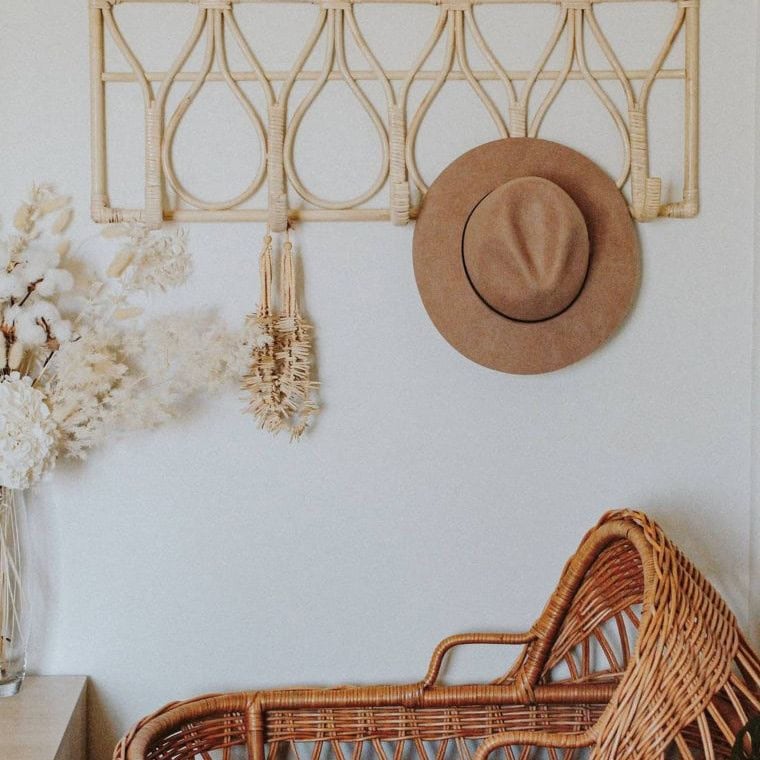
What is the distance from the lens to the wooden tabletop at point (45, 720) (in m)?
1.34

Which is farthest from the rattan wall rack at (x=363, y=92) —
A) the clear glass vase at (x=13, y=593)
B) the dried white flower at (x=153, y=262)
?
the clear glass vase at (x=13, y=593)

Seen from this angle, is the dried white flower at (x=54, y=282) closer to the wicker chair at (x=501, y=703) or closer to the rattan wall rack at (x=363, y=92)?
the rattan wall rack at (x=363, y=92)

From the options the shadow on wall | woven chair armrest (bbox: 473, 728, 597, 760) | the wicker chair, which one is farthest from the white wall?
woven chair armrest (bbox: 473, 728, 597, 760)

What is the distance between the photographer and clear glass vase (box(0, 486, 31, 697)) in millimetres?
1521

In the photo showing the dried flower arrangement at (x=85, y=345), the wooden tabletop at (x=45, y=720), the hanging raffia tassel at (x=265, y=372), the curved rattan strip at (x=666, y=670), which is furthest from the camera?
the hanging raffia tassel at (x=265, y=372)

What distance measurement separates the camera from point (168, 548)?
5.46 ft

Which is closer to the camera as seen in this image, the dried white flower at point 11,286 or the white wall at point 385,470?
the dried white flower at point 11,286

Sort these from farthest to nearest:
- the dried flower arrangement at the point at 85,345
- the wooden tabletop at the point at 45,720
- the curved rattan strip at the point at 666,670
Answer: the dried flower arrangement at the point at 85,345 → the wooden tabletop at the point at 45,720 → the curved rattan strip at the point at 666,670

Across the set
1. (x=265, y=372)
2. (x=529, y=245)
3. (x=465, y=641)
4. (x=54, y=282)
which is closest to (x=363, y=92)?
(x=529, y=245)

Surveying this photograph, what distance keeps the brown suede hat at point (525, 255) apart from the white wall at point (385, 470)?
0.25ft

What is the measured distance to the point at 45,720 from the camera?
1439 millimetres

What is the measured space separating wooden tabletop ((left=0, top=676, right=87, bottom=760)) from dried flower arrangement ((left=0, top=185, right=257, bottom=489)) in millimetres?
382

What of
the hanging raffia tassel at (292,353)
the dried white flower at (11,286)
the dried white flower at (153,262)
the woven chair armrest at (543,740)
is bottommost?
the woven chair armrest at (543,740)

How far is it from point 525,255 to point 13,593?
1.09 meters
